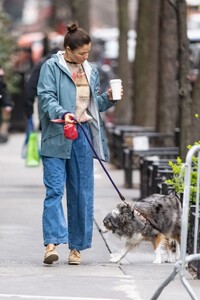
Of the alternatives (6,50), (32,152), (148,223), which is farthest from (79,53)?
(6,50)

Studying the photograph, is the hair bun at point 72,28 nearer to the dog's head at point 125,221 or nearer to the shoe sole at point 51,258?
the dog's head at point 125,221

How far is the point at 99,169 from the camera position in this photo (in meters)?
21.4

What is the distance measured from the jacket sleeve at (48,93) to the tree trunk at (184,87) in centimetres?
474

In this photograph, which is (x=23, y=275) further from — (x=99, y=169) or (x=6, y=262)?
(x=99, y=169)

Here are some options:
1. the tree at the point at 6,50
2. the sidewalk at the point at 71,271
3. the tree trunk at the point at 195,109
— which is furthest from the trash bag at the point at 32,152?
the tree at the point at 6,50

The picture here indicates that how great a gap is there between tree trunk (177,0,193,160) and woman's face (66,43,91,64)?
4.65 m

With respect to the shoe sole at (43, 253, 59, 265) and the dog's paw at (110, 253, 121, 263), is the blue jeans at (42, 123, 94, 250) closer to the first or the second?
the shoe sole at (43, 253, 59, 265)

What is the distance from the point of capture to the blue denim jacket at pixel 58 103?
32.5 ft

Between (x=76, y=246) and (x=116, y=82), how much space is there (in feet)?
4.74

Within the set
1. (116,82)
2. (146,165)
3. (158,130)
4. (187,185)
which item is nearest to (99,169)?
(158,130)

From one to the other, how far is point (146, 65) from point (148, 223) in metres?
16.2

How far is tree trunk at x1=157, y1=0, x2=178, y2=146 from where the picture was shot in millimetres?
20623

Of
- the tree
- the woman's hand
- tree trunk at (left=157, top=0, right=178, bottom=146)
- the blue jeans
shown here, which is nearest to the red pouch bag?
the woman's hand

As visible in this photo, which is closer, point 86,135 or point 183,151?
point 86,135
